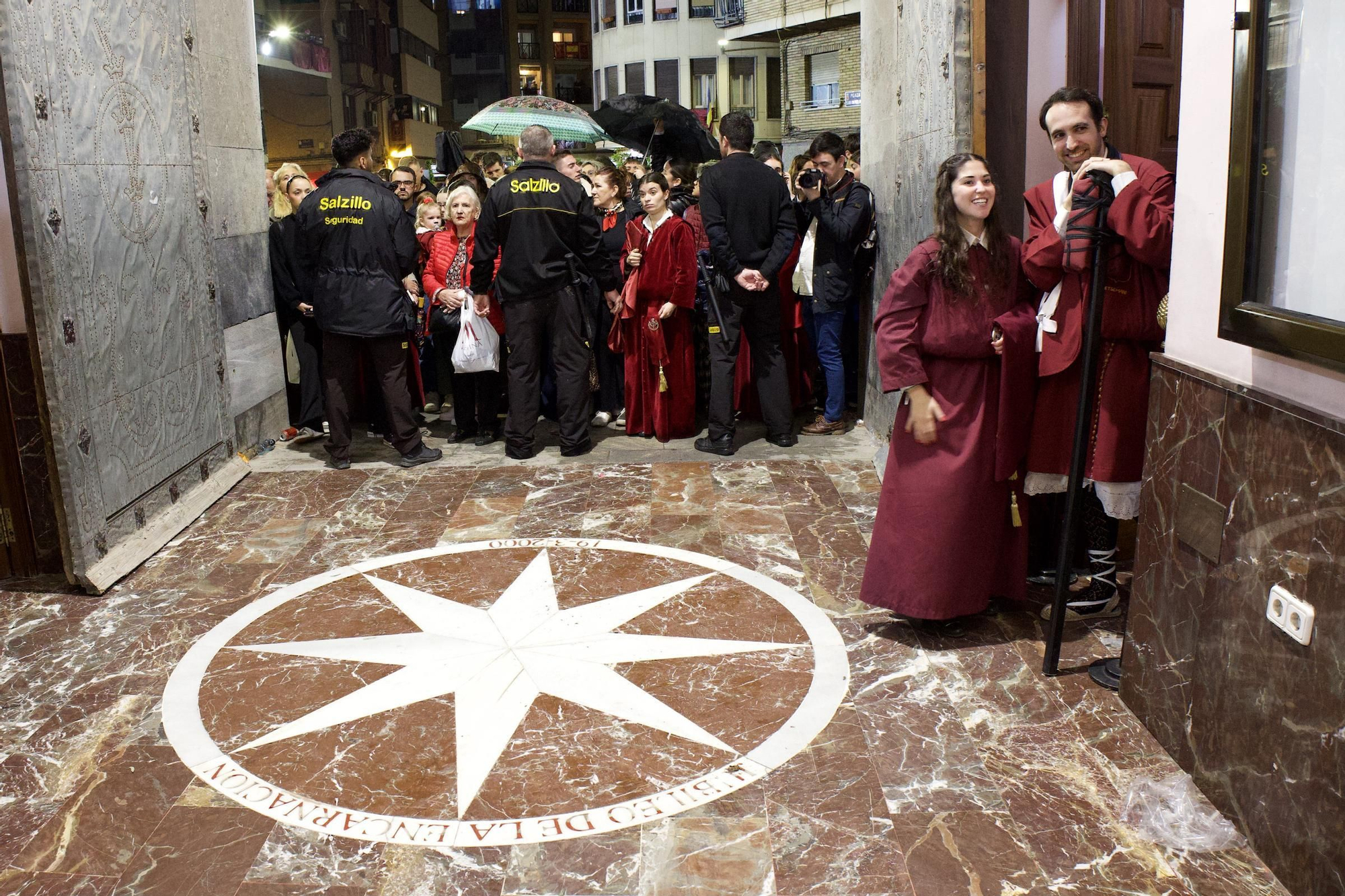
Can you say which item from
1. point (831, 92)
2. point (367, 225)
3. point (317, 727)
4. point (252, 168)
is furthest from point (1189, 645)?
point (831, 92)

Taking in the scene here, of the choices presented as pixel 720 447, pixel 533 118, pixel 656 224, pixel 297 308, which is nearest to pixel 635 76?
pixel 533 118

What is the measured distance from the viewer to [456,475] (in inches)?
243

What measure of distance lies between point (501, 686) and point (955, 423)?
1.70 meters

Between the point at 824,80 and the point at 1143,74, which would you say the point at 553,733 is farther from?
the point at 824,80

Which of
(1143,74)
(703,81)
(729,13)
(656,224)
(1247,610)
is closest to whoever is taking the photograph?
(1247,610)

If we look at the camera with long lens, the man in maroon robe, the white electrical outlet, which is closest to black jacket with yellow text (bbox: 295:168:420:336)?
the camera with long lens

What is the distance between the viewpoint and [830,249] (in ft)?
22.0

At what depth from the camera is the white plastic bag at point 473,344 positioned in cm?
659

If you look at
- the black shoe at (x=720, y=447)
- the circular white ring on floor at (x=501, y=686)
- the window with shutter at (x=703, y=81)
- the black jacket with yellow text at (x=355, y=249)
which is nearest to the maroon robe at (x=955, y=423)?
the circular white ring on floor at (x=501, y=686)

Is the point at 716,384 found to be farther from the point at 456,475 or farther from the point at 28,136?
the point at 28,136

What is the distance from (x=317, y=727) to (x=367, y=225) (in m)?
3.46

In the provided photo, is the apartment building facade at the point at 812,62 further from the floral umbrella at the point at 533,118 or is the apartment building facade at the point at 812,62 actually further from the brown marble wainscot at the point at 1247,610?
the brown marble wainscot at the point at 1247,610

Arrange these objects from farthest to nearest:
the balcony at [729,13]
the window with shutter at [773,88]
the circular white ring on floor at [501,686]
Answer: the window with shutter at [773,88]
the balcony at [729,13]
the circular white ring on floor at [501,686]

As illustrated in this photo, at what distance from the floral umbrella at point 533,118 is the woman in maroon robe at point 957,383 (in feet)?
21.5
